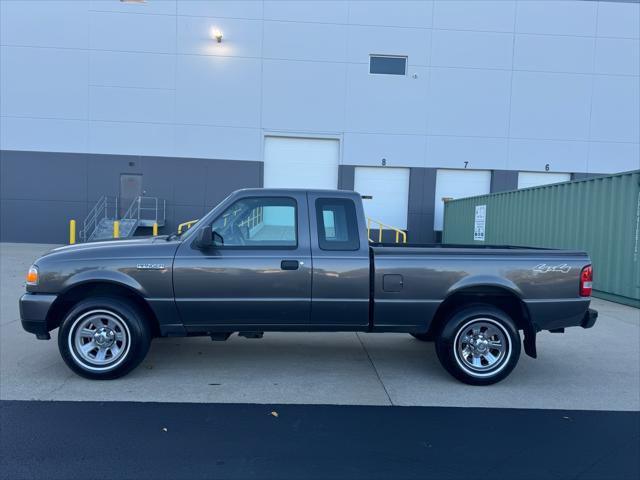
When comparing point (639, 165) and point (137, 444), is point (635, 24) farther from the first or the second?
point (137, 444)

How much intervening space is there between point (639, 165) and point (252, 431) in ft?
76.4

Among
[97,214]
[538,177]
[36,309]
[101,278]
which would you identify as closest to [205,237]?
[101,278]

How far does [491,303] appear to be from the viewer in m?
5.50

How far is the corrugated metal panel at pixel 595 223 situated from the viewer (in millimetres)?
9469

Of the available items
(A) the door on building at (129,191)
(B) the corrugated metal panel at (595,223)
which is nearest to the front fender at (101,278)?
(B) the corrugated metal panel at (595,223)

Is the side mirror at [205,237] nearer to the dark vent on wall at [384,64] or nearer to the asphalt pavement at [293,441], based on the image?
the asphalt pavement at [293,441]

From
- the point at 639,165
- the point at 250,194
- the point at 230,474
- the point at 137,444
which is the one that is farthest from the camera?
the point at 639,165

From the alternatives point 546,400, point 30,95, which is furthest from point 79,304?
point 30,95

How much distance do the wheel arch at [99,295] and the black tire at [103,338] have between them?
0.11 meters

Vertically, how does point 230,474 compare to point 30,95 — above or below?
below

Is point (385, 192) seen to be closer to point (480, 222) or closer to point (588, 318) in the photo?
point (480, 222)

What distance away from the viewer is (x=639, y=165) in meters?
21.6

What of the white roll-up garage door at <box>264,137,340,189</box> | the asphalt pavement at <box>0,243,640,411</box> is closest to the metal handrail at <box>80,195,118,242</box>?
the white roll-up garage door at <box>264,137,340,189</box>

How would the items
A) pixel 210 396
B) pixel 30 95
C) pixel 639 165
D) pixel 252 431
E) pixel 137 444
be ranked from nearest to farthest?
pixel 137 444 < pixel 252 431 < pixel 210 396 < pixel 30 95 < pixel 639 165
